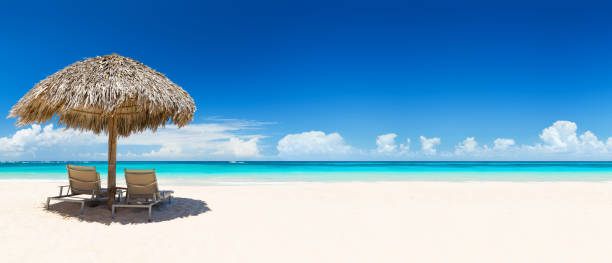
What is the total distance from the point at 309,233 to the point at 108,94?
3445mm

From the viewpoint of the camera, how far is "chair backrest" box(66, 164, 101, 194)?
511 centimetres

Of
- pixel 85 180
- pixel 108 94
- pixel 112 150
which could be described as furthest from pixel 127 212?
pixel 108 94

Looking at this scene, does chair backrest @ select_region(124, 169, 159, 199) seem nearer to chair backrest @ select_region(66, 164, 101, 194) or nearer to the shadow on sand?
the shadow on sand

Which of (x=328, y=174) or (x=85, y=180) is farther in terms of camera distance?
(x=328, y=174)

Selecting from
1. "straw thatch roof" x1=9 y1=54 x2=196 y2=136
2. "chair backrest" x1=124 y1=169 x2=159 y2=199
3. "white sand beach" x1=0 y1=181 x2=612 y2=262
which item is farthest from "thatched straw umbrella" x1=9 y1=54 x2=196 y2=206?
"white sand beach" x1=0 y1=181 x2=612 y2=262

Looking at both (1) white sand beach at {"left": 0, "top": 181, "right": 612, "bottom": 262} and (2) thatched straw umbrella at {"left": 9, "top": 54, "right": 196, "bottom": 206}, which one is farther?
(2) thatched straw umbrella at {"left": 9, "top": 54, "right": 196, "bottom": 206}

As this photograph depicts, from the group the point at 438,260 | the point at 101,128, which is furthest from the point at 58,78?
the point at 438,260

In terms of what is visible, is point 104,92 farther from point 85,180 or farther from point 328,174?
point 328,174

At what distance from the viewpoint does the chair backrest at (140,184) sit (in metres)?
4.85

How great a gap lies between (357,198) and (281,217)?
2870 mm

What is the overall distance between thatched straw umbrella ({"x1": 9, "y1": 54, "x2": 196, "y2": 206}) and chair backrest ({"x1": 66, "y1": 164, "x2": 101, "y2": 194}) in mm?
→ 233

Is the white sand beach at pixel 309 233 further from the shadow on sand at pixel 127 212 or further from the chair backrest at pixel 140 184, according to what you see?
the chair backrest at pixel 140 184

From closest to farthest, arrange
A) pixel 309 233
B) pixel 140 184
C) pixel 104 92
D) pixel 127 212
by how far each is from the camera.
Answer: pixel 309 233
pixel 104 92
pixel 140 184
pixel 127 212

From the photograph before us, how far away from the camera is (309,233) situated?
417cm
